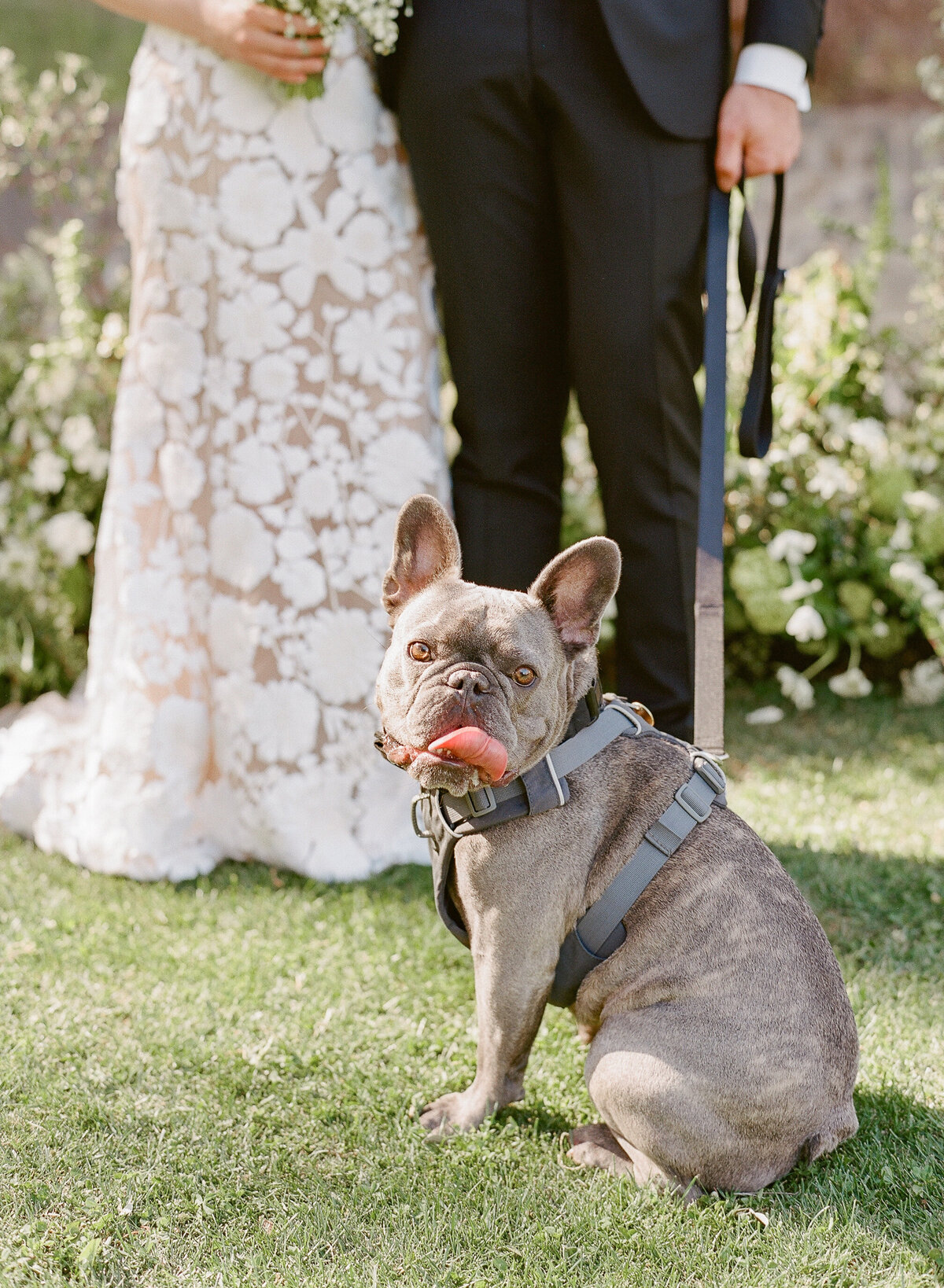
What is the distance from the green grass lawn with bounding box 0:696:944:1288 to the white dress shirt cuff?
2.07 m

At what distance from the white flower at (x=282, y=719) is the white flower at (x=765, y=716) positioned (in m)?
2.02

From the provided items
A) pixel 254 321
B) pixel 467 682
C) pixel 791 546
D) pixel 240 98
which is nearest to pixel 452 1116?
pixel 467 682

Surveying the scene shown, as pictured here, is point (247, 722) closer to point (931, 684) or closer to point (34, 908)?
point (34, 908)

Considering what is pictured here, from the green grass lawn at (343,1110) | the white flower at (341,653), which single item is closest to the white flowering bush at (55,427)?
the green grass lawn at (343,1110)

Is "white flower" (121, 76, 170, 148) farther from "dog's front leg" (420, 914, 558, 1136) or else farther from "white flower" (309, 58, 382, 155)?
"dog's front leg" (420, 914, 558, 1136)

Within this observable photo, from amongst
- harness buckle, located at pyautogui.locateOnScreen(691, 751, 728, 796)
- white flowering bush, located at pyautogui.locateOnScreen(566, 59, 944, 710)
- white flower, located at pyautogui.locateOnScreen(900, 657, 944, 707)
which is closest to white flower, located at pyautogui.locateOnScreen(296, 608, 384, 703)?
harness buckle, located at pyautogui.locateOnScreen(691, 751, 728, 796)

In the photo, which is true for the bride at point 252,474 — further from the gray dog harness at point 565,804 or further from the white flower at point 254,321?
the gray dog harness at point 565,804

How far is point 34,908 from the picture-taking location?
121 inches

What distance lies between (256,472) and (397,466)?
40cm

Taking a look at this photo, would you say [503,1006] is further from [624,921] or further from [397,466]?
[397,466]

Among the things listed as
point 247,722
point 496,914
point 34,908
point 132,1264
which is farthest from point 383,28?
point 132,1264

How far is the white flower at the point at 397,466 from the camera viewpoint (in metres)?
3.21

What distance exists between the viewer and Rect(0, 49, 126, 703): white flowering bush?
4.38 m

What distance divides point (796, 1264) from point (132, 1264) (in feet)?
3.56
